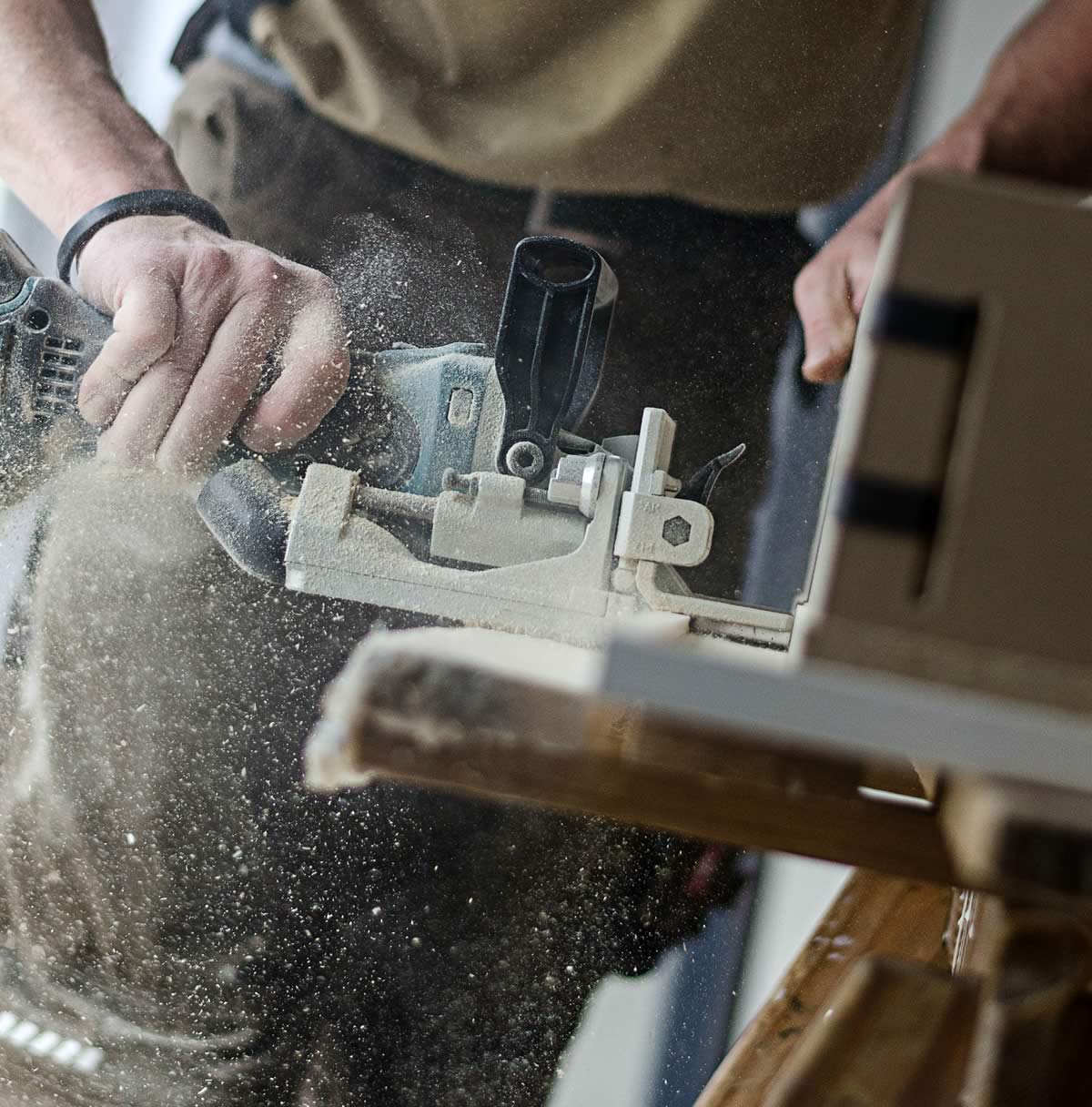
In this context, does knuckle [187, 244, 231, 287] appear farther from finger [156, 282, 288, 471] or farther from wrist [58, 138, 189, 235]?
wrist [58, 138, 189, 235]

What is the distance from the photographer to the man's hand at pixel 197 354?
1332mm

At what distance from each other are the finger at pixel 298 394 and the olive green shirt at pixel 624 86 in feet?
1.23

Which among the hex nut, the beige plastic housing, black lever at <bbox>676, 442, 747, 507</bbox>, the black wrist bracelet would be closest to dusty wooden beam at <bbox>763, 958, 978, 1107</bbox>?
the beige plastic housing

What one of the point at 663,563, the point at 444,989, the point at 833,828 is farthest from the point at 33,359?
the point at 833,828

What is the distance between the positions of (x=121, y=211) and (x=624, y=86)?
2.48 feet

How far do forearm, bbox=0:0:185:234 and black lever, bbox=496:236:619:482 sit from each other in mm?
613

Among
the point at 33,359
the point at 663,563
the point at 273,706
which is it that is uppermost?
the point at 33,359

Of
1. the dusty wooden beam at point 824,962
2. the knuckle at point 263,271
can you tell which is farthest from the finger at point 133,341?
the dusty wooden beam at point 824,962

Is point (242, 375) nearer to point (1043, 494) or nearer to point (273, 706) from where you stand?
point (273, 706)

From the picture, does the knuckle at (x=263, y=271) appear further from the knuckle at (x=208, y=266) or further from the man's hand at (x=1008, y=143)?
the man's hand at (x=1008, y=143)

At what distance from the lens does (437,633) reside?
90cm

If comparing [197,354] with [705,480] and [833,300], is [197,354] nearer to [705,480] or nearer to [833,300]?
[705,480]

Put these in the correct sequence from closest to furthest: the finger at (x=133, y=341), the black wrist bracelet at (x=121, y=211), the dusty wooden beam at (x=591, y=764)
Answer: the dusty wooden beam at (x=591, y=764), the finger at (x=133, y=341), the black wrist bracelet at (x=121, y=211)

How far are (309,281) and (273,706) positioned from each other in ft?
2.04
